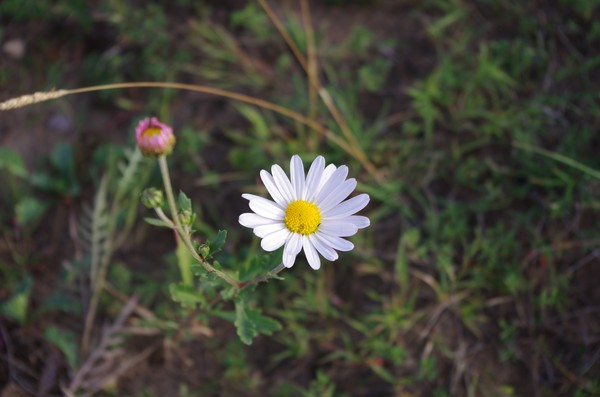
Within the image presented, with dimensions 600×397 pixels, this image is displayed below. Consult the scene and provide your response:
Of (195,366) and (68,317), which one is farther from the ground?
(68,317)

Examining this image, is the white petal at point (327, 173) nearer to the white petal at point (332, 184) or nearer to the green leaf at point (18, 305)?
the white petal at point (332, 184)

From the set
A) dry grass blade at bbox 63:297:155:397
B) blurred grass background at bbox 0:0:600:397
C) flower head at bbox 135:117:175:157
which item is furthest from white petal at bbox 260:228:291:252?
dry grass blade at bbox 63:297:155:397

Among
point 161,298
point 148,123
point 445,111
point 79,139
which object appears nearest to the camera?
point 148,123

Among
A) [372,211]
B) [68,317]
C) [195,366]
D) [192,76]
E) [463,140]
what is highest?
[192,76]

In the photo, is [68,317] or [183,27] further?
[183,27]

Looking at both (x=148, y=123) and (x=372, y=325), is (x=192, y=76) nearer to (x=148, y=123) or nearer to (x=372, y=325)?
(x=148, y=123)

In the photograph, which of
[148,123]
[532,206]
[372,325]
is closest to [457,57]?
[532,206]
